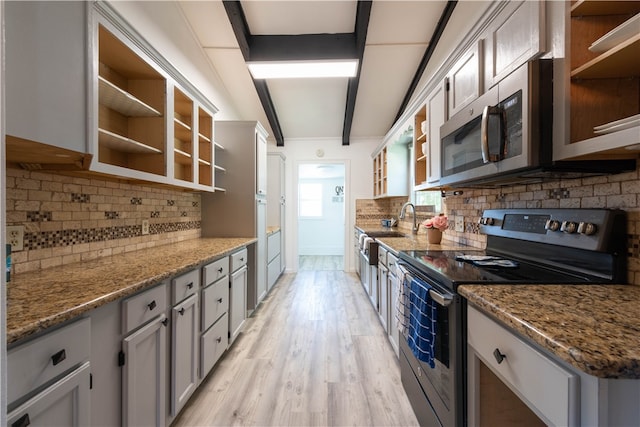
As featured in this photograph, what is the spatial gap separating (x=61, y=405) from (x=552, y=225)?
1859 mm

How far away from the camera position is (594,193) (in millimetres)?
Result: 1109

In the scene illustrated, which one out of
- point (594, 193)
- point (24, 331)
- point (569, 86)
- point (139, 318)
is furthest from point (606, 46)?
point (139, 318)

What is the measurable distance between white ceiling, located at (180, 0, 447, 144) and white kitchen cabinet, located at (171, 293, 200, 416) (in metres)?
2.57

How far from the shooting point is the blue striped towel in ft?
3.80

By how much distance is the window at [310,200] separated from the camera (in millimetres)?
7510

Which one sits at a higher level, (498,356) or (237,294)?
(498,356)

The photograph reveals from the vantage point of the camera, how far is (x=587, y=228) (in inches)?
40.4

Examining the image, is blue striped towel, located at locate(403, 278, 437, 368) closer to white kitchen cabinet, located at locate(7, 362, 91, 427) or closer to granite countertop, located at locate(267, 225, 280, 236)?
white kitchen cabinet, located at locate(7, 362, 91, 427)

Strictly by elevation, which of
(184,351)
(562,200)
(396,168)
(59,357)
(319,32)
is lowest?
(184,351)

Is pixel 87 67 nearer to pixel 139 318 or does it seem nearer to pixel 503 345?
pixel 139 318

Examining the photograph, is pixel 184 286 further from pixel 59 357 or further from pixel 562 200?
pixel 562 200

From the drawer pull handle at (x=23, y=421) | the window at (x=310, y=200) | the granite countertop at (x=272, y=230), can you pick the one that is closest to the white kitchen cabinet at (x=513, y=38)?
the drawer pull handle at (x=23, y=421)

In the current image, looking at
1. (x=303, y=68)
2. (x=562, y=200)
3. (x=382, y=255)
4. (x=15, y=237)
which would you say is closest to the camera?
(x=15, y=237)

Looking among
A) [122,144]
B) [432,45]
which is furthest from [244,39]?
[432,45]
